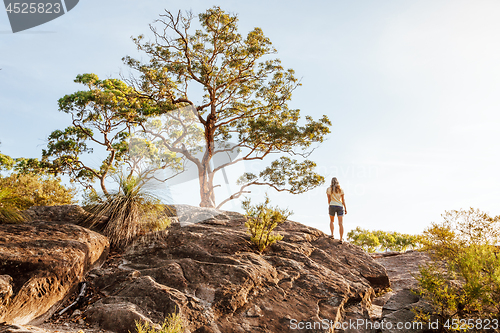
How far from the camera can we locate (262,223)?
6.52 m

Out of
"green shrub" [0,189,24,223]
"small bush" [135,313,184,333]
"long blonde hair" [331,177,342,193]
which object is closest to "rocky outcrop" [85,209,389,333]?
"small bush" [135,313,184,333]

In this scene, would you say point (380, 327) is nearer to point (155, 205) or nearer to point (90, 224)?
point (155, 205)

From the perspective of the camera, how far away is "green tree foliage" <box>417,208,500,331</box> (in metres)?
4.29

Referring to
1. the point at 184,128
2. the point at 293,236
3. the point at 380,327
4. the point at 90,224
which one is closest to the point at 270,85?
the point at 184,128

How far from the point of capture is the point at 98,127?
1381cm

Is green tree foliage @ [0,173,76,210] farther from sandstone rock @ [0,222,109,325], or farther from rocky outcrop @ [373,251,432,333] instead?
rocky outcrop @ [373,251,432,333]

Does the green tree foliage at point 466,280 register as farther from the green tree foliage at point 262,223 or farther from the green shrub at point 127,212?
the green shrub at point 127,212

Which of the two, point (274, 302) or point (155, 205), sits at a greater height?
point (155, 205)

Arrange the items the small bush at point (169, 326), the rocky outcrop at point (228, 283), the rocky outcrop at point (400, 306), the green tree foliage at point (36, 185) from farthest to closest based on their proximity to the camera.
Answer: the green tree foliage at point (36, 185) < the rocky outcrop at point (400, 306) < the rocky outcrop at point (228, 283) < the small bush at point (169, 326)

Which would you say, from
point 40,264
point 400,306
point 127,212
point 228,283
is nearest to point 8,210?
point 127,212

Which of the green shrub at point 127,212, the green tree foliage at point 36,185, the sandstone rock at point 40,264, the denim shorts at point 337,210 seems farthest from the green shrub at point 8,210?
the denim shorts at point 337,210

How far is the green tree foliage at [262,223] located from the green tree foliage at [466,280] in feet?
9.61

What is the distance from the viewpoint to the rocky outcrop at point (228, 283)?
407cm

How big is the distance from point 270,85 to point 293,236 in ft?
36.0
